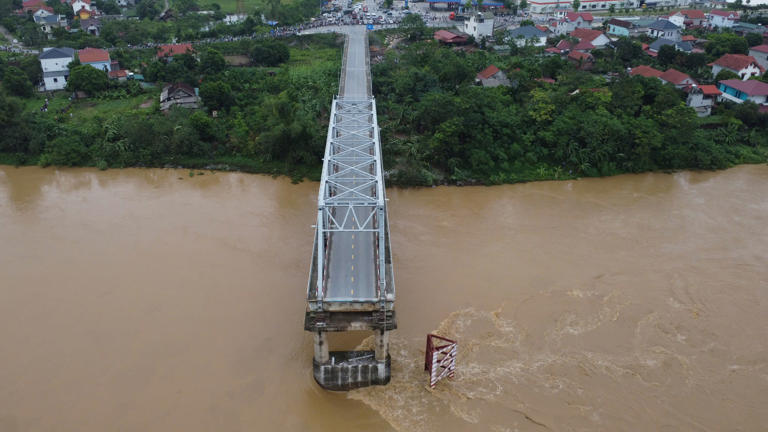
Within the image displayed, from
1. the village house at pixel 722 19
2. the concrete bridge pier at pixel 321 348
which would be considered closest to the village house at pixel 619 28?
the village house at pixel 722 19


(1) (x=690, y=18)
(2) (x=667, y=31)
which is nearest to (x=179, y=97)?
(2) (x=667, y=31)

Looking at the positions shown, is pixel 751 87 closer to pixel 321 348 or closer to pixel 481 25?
pixel 481 25

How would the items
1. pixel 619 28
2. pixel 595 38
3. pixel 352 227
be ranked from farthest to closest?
pixel 619 28 → pixel 595 38 → pixel 352 227

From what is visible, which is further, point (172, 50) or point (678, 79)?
point (172, 50)

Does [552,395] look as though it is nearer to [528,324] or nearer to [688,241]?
[528,324]

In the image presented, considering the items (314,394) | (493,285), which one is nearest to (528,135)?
(493,285)

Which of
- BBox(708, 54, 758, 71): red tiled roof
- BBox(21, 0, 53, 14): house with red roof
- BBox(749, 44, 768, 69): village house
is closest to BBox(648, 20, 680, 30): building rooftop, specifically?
BBox(749, 44, 768, 69): village house

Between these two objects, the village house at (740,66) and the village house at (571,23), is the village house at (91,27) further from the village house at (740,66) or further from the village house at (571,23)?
the village house at (740,66)
